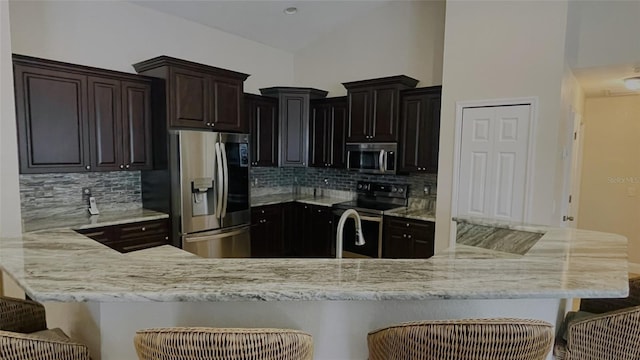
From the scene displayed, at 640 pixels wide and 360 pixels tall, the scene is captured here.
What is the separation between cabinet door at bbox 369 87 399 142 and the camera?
444cm

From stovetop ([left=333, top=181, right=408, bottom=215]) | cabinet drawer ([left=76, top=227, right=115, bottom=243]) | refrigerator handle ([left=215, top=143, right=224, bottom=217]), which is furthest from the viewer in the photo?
stovetop ([left=333, top=181, right=408, bottom=215])

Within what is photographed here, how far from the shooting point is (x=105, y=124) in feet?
11.7

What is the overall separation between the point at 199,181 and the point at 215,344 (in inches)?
123

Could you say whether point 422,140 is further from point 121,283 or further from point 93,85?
point 121,283

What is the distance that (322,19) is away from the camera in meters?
5.12

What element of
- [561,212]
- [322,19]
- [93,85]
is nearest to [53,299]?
[93,85]

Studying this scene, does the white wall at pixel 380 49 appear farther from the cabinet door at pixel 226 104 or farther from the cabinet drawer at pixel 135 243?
the cabinet drawer at pixel 135 243

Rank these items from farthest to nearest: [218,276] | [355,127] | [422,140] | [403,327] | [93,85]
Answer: [355,127]
[422,140]
[93,85]
[218,276]
[403,327]

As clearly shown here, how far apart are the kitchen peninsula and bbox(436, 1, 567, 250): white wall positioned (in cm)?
203

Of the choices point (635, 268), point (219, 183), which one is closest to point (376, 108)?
point (219, 183)

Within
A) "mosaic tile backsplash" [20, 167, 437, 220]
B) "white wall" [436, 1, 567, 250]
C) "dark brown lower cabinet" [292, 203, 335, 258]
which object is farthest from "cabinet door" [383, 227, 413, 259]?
"dark brown lower cabinet" [292, 203, 335, 258]

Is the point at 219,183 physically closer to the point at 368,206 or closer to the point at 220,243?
the point at 220,243

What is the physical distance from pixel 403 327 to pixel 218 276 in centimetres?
60

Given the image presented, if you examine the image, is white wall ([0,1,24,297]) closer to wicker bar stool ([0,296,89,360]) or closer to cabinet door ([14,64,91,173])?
cabinet door ([14,64,91,173])
